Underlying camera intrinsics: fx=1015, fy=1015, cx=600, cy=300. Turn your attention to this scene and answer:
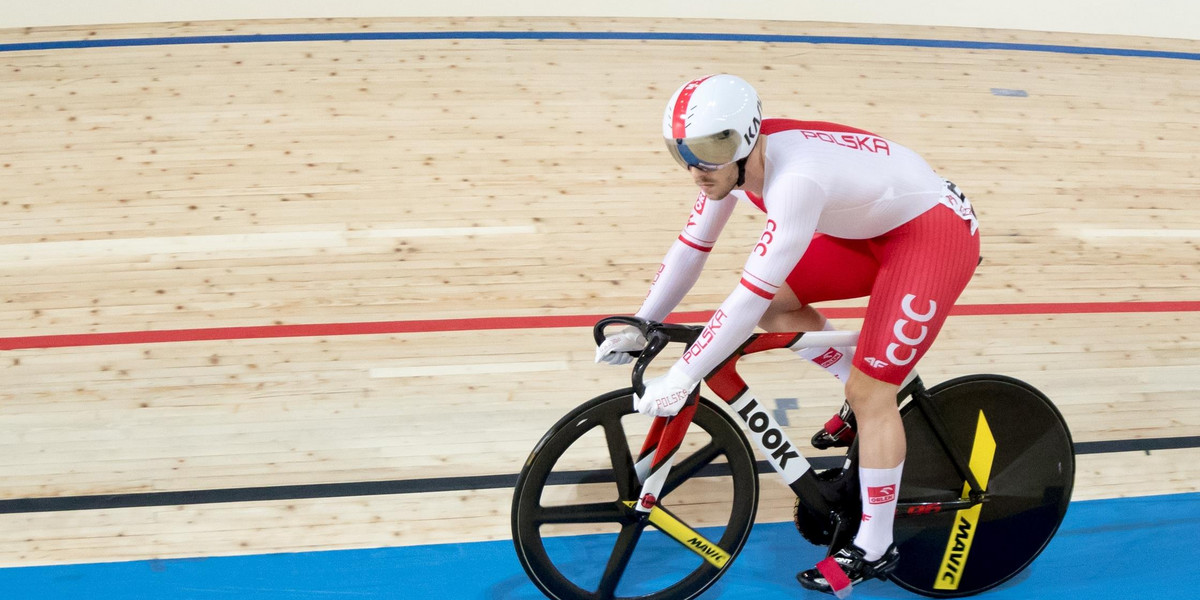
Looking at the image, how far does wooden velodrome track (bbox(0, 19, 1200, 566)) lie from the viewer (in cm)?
282

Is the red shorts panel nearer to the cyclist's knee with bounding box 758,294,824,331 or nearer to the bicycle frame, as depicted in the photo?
the bicycle frame

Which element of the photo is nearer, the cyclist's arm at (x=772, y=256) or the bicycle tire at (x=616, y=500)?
the cyclist's arm at (x=772, y=256)

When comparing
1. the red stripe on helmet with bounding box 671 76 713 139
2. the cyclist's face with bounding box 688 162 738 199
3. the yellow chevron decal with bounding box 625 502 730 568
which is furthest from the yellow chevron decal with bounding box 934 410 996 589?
the red stripe on helmet with bounding box 671 76 713 139

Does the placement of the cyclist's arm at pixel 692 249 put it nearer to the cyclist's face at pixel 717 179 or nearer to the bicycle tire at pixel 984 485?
the cyclist's face at pixel 717 179

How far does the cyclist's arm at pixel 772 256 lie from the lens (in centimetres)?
195

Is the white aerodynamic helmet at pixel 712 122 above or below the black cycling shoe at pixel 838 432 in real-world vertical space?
above

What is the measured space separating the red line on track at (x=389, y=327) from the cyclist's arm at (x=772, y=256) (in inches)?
56.8

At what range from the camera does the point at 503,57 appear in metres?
5.18

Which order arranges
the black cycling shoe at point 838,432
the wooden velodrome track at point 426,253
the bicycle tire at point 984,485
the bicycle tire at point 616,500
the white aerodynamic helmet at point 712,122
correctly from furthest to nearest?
the wooden velodrome track at point 426,253, the black cycling shoe at point 838,432, the bicycle tire at point 984,485, the bicycle tire at point 616,500, the white aerodynamic helmet at point 712,122

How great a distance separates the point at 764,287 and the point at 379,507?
1294 mm

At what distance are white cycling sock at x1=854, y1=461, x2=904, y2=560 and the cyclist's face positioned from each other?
71 centimetres

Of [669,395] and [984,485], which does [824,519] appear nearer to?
[984,485]

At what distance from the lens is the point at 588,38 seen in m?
5.46

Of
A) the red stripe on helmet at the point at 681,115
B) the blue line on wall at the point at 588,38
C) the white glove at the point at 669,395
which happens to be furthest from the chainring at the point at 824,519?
the blue line on wall at the point at 588,38
